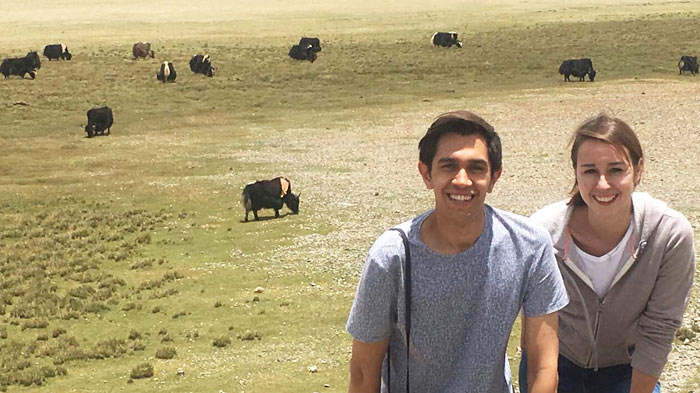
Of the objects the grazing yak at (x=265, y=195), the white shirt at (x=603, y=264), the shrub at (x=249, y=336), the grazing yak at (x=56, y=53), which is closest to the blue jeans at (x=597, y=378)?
the white shirt at (x=603, y=264)

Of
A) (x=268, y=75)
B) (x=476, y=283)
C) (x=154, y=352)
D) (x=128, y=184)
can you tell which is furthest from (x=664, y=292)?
(x=268, y=75)

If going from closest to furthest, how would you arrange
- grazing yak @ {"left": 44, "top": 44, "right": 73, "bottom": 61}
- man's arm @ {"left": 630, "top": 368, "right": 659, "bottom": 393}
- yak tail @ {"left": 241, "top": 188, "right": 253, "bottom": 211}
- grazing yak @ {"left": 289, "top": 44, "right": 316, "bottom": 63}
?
man's arm @ {"left": 630, "top": 368, "right": 659, "bottom": 393}
yak tail @ {"left": 241, "top": 188, "right": 253, "bottom": 211}
grazing yak @ {"left": 289, "top": 44, "right": 316, "bottom": 63}
grazing yak @ {"left": 44, "top": 44, "right": 73, "bottom": 61}

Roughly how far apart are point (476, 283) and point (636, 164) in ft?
3.38

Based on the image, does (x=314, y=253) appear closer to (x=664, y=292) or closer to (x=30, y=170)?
(x=664, y=292)

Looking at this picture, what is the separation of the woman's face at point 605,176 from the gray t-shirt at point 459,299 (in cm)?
50

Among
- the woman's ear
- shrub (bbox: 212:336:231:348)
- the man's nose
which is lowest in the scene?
shrub (bbox: 212:336:231:348)

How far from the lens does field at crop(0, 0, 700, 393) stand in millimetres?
11398

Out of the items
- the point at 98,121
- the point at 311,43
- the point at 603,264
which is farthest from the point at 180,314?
the point at 311,43

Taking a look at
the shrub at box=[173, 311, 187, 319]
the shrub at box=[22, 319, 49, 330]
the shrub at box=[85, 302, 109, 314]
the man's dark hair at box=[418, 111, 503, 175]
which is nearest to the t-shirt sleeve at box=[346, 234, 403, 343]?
the man's dark hair at box=[418, 111, 503, 175]

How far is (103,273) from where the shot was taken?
50.1 ft

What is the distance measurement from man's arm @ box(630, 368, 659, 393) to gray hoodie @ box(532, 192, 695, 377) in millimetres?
24

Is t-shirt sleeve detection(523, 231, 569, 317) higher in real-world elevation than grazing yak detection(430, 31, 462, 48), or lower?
higher

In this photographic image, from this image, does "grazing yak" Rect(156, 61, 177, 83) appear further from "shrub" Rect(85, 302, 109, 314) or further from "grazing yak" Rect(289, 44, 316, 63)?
"shrub" Rect(85, 302, 109, 314)

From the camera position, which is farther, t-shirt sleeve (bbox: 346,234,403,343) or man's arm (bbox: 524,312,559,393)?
man's arm (bbox: 524,312,559,393)
